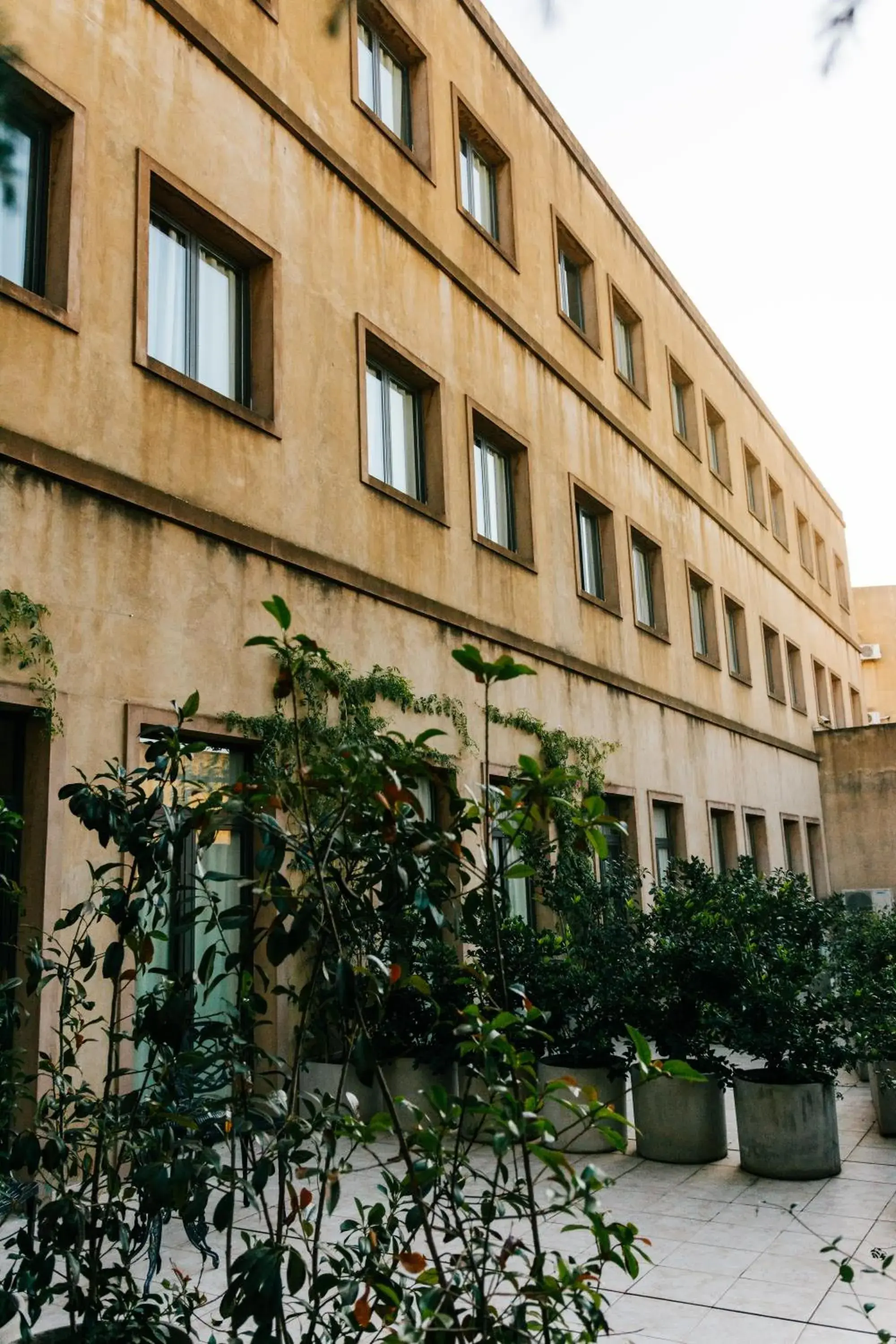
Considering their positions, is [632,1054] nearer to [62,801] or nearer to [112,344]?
[62,801]

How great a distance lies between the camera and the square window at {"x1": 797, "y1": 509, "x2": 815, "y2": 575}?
93.2 ft

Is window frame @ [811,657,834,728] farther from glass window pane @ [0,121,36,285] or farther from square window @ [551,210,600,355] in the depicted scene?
glass window pane @ [0,121,36,285]

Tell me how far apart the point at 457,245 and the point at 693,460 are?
876 cm

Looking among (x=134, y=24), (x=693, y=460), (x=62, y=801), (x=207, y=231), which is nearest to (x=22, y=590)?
(x=62, y=801)

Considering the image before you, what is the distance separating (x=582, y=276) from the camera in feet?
54.2

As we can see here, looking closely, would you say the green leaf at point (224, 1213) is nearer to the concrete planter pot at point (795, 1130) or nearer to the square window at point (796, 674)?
Result: the concrete planter pot at point (795, 1130)

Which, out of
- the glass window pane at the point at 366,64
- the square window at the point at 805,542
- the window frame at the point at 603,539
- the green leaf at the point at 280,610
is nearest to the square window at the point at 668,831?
the window frame at the point at 603,539

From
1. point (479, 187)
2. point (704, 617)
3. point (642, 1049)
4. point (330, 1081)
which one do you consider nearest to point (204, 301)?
point (479, 187)

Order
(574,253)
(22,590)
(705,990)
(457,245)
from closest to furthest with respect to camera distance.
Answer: (22,590) → (705,990) → (457,245) → (574,253)

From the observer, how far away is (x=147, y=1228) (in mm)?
3336

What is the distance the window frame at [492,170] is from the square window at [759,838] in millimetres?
11391

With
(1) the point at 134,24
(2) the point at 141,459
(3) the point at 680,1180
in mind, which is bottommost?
(3) the point at 680,1180

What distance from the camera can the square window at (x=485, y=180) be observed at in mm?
13258

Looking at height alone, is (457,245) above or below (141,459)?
above
